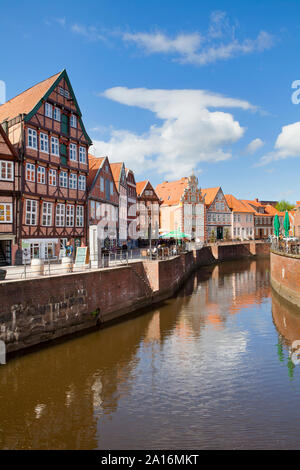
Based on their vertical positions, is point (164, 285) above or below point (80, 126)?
below

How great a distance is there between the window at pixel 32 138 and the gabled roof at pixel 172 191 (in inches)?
1568

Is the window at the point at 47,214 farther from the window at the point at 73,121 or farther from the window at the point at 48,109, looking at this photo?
the window at the point at 73,121

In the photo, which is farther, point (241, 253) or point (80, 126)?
point (241, 253)

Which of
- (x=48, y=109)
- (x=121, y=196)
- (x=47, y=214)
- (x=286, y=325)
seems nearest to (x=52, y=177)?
(x=47, y=214)

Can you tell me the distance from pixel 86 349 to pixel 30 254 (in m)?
11.5

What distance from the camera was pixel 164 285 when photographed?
→ 26.2 meters

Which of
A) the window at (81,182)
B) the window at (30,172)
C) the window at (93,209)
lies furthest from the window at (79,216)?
the window at (30,172)

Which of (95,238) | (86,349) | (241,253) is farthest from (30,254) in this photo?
(241,253)

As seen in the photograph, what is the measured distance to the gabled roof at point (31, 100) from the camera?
25.3 meters

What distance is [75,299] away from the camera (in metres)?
17.5

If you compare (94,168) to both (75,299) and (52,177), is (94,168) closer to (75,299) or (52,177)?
(52,177)
